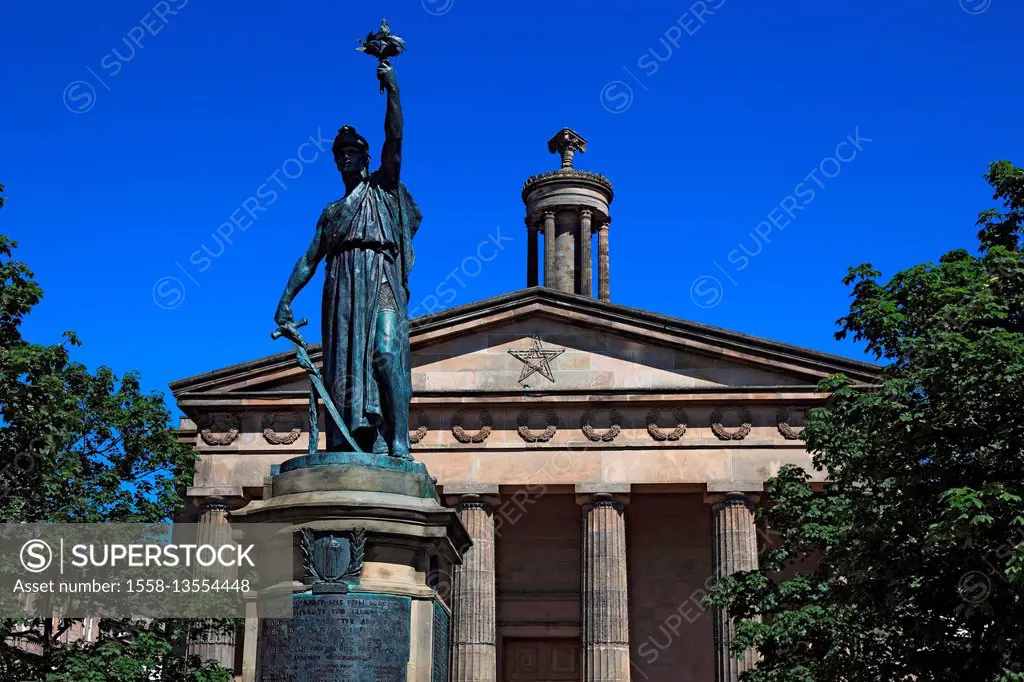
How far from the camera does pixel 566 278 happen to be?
51.1m

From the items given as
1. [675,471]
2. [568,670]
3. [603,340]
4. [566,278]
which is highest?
[566,278]

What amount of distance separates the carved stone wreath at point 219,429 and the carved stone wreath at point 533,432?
8.82m

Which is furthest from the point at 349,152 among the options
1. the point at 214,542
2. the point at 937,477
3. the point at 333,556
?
the point at 214,542

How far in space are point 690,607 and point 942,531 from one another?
91.3ft

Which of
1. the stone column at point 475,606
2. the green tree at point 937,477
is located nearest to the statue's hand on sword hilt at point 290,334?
the green tree at point 937,477

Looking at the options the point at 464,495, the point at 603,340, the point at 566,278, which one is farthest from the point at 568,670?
the point at 566,278

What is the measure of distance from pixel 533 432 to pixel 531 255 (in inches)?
764

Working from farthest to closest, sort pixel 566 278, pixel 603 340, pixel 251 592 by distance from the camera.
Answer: pixel 566 278
pixel 603 340
pixel 251 592

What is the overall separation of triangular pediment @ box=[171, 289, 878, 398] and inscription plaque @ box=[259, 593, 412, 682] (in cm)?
2936

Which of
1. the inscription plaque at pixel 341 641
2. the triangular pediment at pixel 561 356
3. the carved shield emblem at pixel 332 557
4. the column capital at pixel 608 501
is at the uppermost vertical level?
the triangular pediment at pixel 561 356

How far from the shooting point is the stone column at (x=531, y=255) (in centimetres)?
5559

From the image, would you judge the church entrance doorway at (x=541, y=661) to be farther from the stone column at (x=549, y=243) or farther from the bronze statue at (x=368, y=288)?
the bronze statue at (x=368, y=288)

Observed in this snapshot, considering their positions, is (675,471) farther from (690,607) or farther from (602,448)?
(690,607)

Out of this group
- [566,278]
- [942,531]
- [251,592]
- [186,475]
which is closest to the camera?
[251,592]
